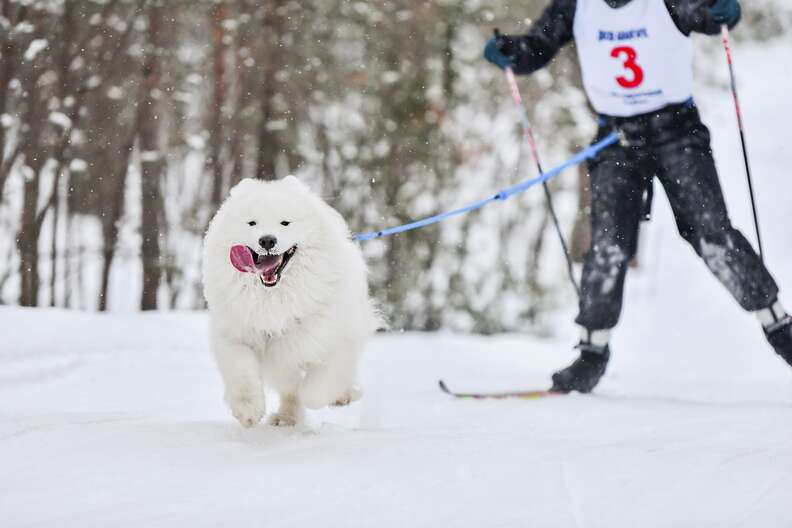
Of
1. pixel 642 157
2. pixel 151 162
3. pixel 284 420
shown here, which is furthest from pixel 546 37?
pixel 151 162

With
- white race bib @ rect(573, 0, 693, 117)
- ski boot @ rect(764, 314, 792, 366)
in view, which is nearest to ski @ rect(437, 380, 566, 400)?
ski boot @ rect(764, 314, 792, 366)

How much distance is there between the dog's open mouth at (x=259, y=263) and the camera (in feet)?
8.96

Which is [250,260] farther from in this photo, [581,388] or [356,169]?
[356,169]

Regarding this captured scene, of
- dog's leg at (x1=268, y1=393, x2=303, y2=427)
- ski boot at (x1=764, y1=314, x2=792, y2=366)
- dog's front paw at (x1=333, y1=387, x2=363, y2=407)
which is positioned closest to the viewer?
dog's leg at (x1=268, y1=393, x2=303, y2=427)

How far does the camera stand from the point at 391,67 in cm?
720

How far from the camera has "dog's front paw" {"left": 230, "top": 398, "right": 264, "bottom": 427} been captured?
273 centimetres

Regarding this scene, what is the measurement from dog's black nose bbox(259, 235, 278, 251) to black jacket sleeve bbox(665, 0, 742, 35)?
1881 millimetres

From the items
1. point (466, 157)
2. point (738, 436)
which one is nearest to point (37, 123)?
point (466, 157)

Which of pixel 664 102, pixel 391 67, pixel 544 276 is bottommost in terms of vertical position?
pixel 544 276

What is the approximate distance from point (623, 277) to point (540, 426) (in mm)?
1091

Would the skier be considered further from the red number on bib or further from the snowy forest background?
the snowy forest background

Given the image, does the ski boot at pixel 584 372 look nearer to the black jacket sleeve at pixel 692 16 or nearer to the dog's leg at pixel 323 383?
the dog's leg at pixel 323 383

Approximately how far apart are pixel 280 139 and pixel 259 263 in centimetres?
425

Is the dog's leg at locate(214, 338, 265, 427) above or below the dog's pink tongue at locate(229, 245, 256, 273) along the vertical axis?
below
